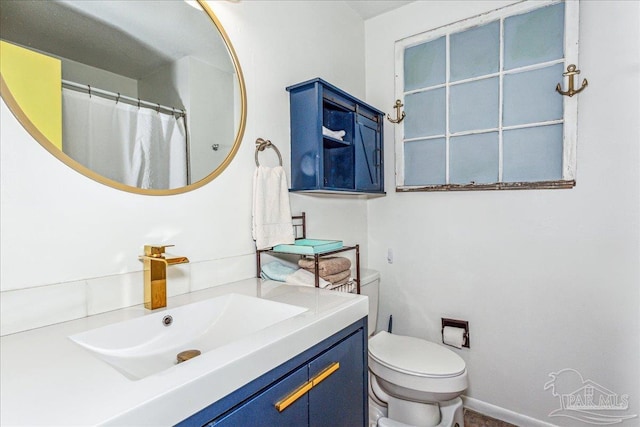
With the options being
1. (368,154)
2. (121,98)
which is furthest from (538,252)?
(121,98)

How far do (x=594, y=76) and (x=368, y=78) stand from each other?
120 centimetres

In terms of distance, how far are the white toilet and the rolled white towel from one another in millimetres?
764

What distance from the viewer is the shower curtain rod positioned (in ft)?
3.02

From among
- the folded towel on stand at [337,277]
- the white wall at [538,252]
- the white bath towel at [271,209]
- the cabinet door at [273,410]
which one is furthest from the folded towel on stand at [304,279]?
the white wall at [538,252]

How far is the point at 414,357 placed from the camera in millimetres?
1571

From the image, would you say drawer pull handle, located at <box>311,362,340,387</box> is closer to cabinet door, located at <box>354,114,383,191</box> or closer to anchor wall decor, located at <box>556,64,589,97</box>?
cabinet door, located at <box>354,114,383,191</box>

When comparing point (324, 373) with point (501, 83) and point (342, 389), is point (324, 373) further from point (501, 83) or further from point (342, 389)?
point (501, 83)

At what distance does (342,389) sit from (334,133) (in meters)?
1.17

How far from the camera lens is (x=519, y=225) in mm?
1759

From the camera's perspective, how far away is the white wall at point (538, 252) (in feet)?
4.96

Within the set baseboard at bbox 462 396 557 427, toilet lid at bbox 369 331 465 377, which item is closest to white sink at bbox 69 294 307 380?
toilet lid at bbox 369 331 465 377

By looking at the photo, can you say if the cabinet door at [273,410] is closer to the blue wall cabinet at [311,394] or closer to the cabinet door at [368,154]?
the blue wall cabinet at [311,394]

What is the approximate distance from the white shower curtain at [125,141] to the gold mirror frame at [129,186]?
0.6 inches

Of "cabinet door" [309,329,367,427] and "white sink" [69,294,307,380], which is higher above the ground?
"white sink" [69,294,307,380]
